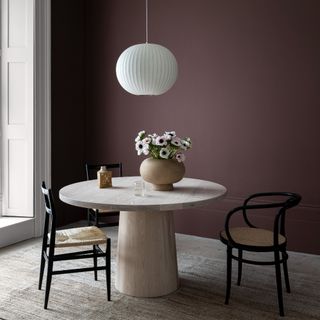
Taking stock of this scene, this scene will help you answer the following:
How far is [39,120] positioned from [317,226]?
2.82 meters

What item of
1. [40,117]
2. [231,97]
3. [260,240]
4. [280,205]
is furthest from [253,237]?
[40,117]

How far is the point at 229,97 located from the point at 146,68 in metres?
1.46

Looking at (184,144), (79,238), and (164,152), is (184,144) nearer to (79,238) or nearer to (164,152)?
(164,152)

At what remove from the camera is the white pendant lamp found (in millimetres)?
2926

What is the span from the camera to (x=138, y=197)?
272 centimetres

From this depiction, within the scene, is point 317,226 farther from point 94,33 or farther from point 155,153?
point 94,33

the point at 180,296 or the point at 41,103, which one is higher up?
the point at 41,103

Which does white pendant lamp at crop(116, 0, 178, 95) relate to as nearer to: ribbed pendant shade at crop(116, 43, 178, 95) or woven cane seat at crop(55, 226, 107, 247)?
ribbed pendant shade at crop(116, 43, 178, 95)

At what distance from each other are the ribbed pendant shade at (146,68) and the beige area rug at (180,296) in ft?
4.72

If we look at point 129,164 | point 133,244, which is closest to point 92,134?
point 129,164

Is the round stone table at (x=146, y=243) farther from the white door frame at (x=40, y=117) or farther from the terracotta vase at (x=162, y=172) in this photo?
the white door frame at (x=40, y=117)

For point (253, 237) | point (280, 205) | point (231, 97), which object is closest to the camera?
point (280, 205)

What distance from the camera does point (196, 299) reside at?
112 inches

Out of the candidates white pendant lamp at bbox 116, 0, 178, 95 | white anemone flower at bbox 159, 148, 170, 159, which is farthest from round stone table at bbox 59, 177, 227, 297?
white pendant lamp at bbox 116, 0, 178, 95
